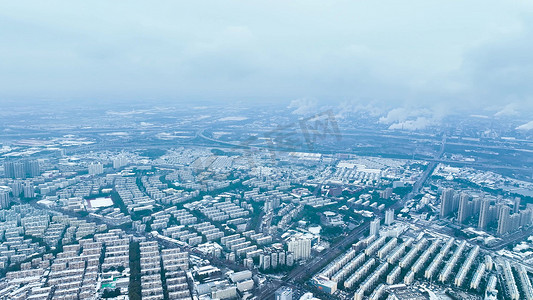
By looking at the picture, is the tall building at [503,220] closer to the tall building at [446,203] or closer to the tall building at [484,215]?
the tall building at [484,215]

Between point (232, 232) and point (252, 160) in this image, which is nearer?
point (232, 232)

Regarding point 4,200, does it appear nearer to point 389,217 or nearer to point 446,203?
point 389,217

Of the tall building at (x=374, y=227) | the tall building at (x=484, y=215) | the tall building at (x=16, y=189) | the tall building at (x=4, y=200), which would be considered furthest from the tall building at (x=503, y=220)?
the tall building at (x=16, y=189)

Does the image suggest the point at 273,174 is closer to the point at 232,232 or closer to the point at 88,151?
the point at 232,232

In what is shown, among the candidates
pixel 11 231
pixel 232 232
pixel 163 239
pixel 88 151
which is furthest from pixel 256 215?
pixel 88 151

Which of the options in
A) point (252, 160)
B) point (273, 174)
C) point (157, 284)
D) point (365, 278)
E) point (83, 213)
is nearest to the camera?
point (157, 284)

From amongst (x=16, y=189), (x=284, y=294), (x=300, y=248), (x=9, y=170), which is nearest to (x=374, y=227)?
(x=300, y=248)
